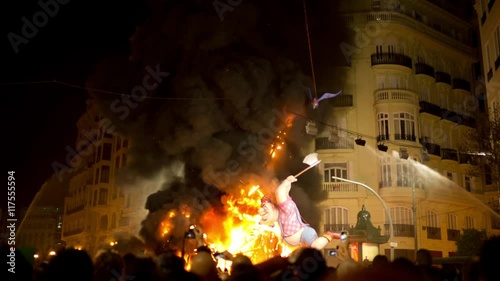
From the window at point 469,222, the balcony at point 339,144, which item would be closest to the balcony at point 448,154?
the window at point 469,222

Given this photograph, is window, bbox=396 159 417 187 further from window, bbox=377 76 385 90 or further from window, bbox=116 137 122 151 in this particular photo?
window, bbox=116 137 122 151

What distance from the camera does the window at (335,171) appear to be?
107ft

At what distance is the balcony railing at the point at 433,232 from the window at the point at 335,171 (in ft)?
21.9

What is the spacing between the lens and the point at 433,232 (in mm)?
32156

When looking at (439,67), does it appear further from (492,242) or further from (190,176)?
(492,242)

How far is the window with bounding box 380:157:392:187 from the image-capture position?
31455 mm

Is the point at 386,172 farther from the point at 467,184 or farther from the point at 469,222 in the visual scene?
the point at 467,184

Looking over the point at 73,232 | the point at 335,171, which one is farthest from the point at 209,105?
the point at 73,232

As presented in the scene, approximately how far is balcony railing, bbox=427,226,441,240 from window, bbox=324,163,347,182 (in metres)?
6.66

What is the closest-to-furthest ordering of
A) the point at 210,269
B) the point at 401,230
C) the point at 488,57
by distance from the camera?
the point at 210,269, the point at 488,57, the point at 401,230

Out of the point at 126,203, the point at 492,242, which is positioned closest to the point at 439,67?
the point at 126,203

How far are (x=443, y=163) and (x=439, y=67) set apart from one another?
7991 mm

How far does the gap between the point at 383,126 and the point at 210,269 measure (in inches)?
1130

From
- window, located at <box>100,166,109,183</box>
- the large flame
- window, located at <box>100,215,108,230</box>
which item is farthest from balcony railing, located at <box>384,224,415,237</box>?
window, located at <box>100,166,109,183</box>
